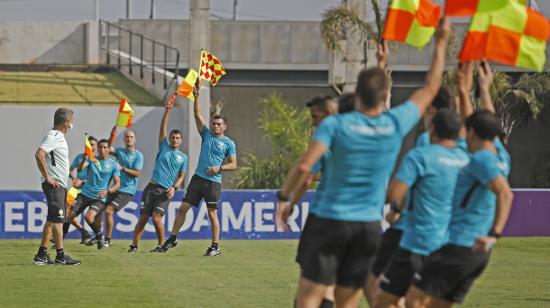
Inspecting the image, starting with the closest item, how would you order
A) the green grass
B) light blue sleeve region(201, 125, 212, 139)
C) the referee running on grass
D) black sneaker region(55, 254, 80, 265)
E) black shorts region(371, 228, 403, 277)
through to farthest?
black shorts region(371, 228, 403, 277) → black sneaker region(55, 254, 80, 265) → light blue sleeve region(201, 125, 212, 139) → the referee running on grass → the green grass

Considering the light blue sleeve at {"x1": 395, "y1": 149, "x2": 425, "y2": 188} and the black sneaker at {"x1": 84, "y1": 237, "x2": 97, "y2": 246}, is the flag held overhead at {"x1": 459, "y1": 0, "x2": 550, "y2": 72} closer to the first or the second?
the light blue sleeve at {"x1": 395, "y1": 149, "x2": 425, "y2": 188}

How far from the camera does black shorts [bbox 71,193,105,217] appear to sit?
21.9 m

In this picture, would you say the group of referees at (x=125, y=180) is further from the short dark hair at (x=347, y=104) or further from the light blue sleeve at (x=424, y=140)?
the light blue sleeve at (x=424, y=140)

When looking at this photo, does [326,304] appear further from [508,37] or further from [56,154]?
[56,154]

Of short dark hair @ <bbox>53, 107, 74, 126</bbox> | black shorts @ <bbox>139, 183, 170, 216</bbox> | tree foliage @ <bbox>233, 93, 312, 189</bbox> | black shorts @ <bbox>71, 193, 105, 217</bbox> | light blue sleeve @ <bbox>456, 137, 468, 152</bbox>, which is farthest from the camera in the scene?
tree foliage @ <bbox>233, 93, 312, 189</bbox>

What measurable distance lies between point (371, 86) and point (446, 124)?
3.48 ft

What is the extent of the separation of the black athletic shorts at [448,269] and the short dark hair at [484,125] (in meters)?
0.79

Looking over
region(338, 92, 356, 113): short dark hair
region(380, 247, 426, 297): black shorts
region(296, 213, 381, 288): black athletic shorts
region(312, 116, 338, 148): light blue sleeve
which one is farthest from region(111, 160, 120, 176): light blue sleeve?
region(312, 116, 338, 148): light blue sleeve

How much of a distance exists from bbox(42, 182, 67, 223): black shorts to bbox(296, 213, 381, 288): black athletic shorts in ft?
27.0

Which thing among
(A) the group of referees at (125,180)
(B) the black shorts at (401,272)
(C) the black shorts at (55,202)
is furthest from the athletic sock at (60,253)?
(B) the black shorts at (401,272)

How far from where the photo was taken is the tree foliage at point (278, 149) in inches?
1453

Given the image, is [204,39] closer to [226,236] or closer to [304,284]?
[226,236]

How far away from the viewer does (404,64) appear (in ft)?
148

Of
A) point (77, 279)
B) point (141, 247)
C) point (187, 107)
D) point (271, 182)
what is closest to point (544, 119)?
point (271, 182)
